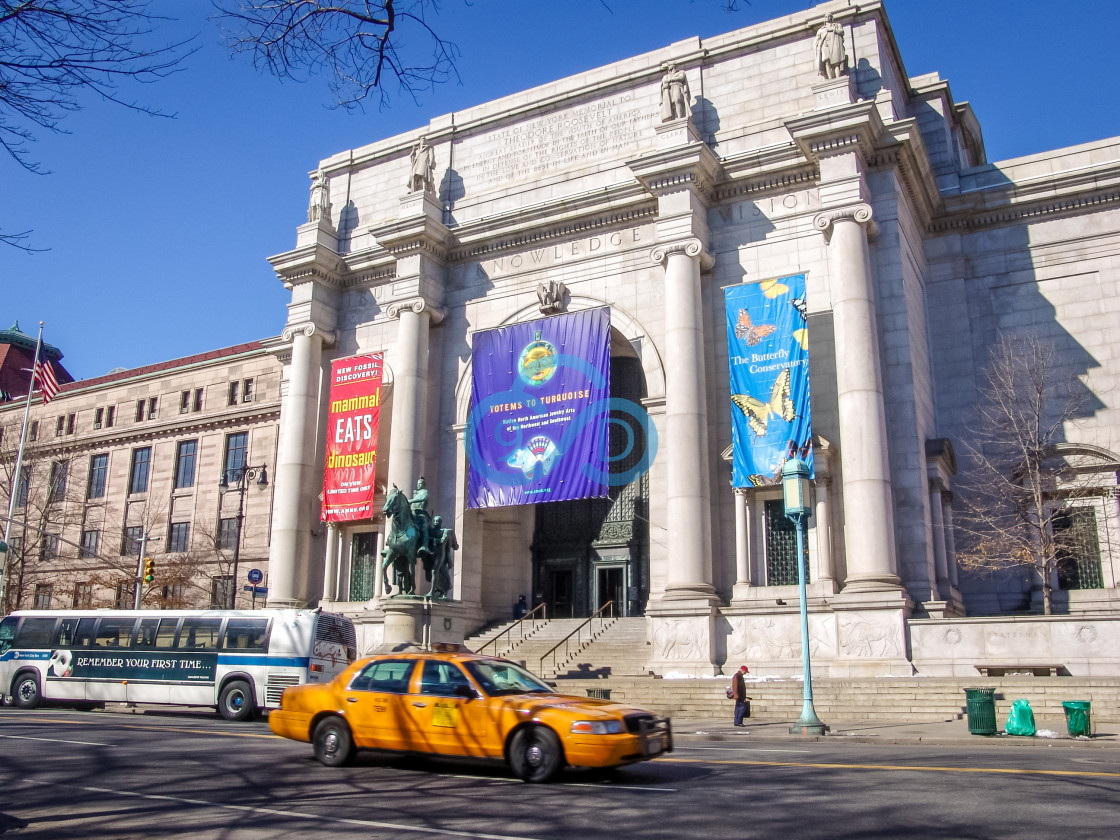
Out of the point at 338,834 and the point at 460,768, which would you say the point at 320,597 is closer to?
the point at 460,768

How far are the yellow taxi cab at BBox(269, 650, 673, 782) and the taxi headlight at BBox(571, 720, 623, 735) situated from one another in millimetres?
11

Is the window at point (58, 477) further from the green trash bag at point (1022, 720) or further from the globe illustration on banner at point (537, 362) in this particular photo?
the green trash bag at point (1022, 720)

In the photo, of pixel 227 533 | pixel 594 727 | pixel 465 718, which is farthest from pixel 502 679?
pixel 227 533

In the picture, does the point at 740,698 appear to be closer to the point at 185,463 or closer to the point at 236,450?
the point at 236,450

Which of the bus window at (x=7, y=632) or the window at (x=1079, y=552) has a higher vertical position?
the window at (x=1079, y=552)

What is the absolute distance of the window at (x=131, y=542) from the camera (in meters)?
52.6

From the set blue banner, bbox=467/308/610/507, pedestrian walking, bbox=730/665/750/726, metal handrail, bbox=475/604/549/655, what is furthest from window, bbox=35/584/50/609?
pedestrian walking, bbox=730/665/750/726

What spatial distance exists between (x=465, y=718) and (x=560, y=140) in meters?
27.7

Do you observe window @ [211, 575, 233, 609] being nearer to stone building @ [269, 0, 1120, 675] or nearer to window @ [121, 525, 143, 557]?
window @ [121, 525, 143, 557]

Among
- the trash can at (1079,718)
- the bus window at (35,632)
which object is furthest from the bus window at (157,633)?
the trash can at (1079,718)

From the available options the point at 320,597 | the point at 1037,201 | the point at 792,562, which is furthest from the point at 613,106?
the point at 320,597

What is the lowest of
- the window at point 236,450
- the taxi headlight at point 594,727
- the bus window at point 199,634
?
the taxi headlight at point 594,727

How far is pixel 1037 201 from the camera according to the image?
31.2 meters

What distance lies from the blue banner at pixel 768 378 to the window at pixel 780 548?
1226 mm
